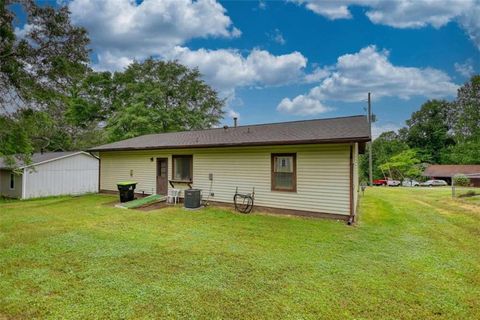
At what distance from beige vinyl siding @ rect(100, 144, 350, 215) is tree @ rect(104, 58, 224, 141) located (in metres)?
13.4

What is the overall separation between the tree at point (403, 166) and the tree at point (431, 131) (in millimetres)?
6085

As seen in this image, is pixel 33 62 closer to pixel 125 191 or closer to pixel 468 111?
pixel 125 191

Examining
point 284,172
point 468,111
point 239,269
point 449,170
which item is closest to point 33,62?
point 284,172

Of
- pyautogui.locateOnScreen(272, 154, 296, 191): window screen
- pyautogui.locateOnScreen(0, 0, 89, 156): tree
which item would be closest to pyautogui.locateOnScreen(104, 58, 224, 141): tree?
pyautogui.locateOnScreen(0, 0, 89, 156): tree

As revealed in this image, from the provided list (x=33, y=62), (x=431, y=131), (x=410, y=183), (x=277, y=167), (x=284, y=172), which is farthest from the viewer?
(x=431, y=131)

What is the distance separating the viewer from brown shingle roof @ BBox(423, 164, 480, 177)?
116ft

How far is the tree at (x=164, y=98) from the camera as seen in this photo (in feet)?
79.7

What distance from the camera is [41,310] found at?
2844 mm

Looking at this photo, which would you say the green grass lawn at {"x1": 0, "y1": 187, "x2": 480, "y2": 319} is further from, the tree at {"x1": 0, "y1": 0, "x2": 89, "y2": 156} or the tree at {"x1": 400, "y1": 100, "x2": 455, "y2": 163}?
the tree at {"x1": 400, "y1": 100, "x2": 455, "y2": 163}

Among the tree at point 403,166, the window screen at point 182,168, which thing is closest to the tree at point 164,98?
the window screen at point 182,168

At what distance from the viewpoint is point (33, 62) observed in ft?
26.2

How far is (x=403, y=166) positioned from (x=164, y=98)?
1515 inches

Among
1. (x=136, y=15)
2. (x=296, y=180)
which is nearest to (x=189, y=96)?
(x=136, y=15)

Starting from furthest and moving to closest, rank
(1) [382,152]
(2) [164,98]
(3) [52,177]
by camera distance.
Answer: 1. (1) [382,152]
2. (2) [164,98]
3. (3) [52,177]
